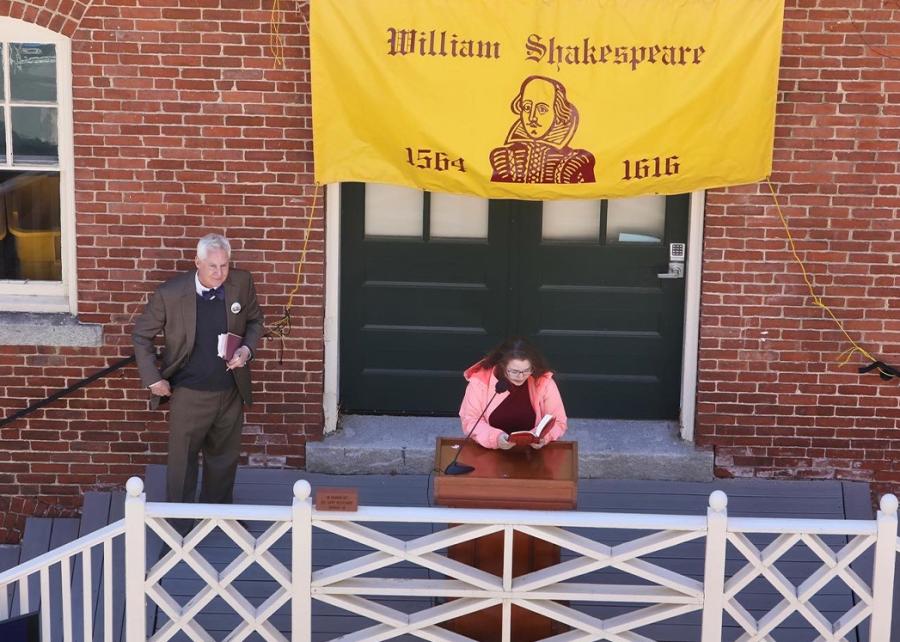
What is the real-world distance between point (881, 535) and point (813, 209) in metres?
2.64

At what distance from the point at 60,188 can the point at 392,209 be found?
6.81ft

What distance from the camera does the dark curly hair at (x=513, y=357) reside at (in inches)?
261

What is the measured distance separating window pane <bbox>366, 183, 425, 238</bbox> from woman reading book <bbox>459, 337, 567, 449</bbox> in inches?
76.1

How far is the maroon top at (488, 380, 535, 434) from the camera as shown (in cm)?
673

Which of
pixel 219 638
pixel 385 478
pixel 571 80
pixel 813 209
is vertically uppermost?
pixel 571 80

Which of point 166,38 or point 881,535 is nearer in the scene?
point 881,535

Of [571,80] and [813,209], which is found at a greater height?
[571,80]

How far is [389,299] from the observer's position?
849cm

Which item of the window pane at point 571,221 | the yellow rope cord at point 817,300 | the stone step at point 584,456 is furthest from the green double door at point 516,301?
the yellow rope cord at point 817,300

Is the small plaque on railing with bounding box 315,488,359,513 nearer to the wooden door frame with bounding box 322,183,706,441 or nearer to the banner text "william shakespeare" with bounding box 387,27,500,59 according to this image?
the wooden door frame with bounding box 322,183,706,441

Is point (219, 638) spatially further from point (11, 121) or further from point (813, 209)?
point (813, 209)

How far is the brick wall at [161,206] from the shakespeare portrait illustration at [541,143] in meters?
1.21

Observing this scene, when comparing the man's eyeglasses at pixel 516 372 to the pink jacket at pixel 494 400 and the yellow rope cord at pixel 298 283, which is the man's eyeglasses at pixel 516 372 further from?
the yellow rope cord at pixel 298 283

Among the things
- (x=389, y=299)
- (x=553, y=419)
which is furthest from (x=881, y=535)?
(x=389, y=299)
